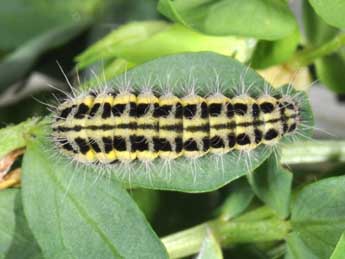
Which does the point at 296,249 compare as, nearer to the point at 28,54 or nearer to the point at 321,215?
the point at 321,215

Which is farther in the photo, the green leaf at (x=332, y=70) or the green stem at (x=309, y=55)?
the green leaf at (x=332, y=70)

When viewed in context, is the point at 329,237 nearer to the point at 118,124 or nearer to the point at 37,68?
the point at 118,124

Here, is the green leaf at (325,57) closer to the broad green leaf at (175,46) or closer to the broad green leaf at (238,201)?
the broad green leaf at (175,46)

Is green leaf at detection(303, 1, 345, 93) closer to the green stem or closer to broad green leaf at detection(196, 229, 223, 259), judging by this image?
the green stem

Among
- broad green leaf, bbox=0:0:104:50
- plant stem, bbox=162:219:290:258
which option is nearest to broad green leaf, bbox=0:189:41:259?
plant stem, bbox=162:219:290:258

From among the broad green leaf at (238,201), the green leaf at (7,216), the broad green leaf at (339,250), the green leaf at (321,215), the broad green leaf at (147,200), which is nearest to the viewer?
the broad green leaf at (339,250)

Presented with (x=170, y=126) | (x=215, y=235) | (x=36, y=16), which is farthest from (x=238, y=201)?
(x=36, y=16)

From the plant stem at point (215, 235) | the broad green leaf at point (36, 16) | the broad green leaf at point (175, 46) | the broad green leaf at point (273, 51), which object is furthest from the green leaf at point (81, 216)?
the broad green leaf at point (36, 16)

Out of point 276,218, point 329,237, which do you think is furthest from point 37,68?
point 329,237
